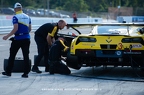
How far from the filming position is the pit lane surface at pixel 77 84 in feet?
27.2

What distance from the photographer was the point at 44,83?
935 cm

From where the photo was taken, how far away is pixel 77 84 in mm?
9266

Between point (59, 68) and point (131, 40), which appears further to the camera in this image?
point (59, 68)

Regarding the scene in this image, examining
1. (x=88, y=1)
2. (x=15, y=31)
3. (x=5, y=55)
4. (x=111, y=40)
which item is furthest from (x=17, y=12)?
(x=88, y=1)

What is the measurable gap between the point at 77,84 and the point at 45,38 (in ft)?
7.87

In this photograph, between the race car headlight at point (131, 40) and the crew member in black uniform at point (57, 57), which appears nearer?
the race car headlight at point (131, 40)

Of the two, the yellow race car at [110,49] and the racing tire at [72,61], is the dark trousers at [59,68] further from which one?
the yellow race car at [110,49]

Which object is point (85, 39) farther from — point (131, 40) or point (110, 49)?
point (131, 40)

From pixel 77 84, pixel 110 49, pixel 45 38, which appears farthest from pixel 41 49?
pixel 77 84

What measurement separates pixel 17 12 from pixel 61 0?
90.1 metres

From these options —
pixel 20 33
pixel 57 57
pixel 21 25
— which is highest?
pixel 21 25

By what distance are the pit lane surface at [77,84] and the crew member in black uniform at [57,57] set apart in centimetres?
21

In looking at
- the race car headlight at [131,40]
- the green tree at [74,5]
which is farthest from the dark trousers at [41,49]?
the green tree at [74,5]

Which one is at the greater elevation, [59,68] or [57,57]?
[57,57]
